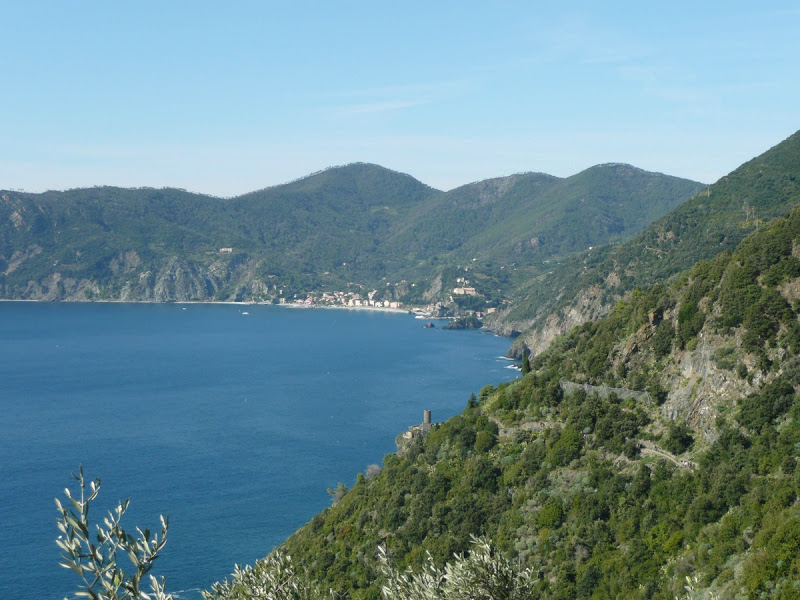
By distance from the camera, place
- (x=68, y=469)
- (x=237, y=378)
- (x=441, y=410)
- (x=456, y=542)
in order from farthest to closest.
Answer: (x=237, y=378) < (x=441, y=410) < (x=68, y=469) < (x=456, y=542)

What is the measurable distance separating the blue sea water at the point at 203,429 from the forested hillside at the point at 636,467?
1798 centimetres

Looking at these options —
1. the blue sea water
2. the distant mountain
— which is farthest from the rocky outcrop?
the distant mountain

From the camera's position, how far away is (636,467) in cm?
3809

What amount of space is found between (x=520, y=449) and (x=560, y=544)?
8.57m

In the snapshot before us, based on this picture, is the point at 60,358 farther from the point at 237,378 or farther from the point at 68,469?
the point at 68,469

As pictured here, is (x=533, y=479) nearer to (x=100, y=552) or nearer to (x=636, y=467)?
(x=636, y=467)

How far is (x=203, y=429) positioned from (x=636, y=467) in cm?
6683

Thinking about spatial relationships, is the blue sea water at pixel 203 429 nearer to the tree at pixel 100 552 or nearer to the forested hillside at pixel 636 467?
the forested hillside at pixel 636 467

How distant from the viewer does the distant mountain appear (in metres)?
115

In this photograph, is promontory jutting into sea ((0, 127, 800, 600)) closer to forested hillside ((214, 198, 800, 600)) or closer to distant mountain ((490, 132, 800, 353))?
forested hillside ((214, 198, 800, 600))

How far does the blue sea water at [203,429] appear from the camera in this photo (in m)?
61.1

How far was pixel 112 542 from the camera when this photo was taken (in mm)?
10938

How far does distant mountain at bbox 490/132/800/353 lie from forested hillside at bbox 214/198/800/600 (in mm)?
67815

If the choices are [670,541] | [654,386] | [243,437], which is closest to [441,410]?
[243,437]
